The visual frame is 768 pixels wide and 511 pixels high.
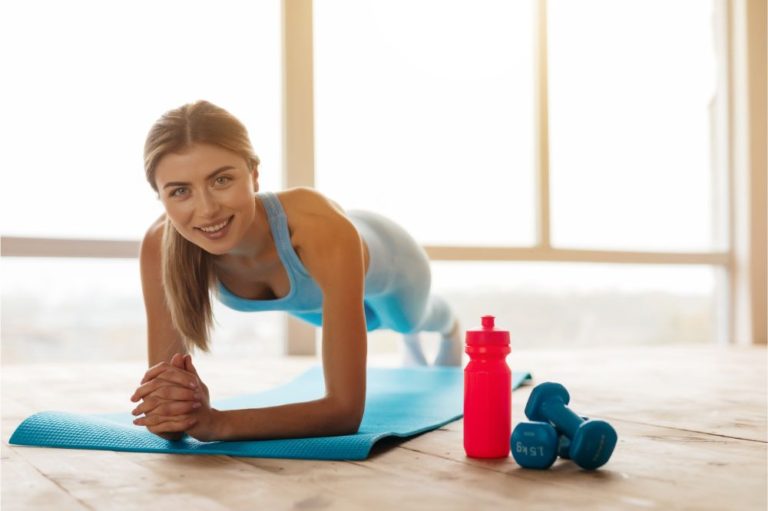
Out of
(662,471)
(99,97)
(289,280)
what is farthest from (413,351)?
(99,97)

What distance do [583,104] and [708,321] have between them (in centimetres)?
139

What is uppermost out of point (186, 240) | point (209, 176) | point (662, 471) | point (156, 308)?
point (209, 176)

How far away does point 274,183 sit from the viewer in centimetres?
369

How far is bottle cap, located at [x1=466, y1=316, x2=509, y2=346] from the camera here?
49.9 inches

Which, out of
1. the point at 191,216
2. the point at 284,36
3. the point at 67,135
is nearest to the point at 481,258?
the point at 284,36

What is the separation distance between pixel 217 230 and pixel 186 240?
131 millimetres

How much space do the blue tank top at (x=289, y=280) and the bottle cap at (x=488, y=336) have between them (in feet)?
1.66

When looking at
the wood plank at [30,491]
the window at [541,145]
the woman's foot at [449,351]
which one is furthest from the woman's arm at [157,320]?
the window at [541,145]

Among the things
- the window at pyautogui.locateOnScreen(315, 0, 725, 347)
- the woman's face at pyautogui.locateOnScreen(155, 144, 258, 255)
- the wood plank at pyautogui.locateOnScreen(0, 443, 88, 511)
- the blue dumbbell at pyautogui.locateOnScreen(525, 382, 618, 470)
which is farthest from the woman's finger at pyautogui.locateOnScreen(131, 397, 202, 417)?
the window at pyautogui.locateOnScreen(315, 0, 725, 347)

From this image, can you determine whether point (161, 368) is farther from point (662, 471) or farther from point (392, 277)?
point (392, 277)

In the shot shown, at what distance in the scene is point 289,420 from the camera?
1.40 metres

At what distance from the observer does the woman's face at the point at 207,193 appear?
4.66 feet

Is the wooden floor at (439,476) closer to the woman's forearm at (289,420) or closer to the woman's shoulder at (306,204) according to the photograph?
the woman's forearm at (289,420)

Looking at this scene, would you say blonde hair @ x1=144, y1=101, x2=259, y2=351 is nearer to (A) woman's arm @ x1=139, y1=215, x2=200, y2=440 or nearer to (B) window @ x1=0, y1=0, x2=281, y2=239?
(A) woman's arm @ x1=139, y1=215, x2=200, y2=440
